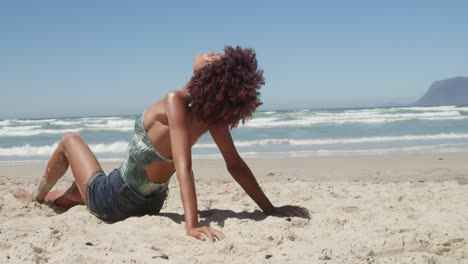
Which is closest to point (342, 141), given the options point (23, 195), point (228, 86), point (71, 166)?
point (23, 195)

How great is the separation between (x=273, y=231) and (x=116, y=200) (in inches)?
46.8

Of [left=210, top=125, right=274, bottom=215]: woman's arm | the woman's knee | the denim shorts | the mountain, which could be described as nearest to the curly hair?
[left=210, top=125, right=274, bottom=215]: woman's arm

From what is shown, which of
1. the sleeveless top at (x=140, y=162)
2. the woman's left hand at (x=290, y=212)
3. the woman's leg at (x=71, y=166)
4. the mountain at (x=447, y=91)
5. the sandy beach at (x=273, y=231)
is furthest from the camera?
the mountain at (x=447, y=91)

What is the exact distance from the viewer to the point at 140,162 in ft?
10.8

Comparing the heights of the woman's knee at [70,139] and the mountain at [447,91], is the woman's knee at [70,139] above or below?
below

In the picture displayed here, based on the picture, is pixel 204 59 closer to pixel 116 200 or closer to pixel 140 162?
pixel 140 162

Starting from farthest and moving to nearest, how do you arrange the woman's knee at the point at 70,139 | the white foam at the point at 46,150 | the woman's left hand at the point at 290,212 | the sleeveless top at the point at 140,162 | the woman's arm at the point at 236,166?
the white foam at the point at 46,150
the woman's knee at the point at 70,139
the woman's left hand at the point at 290,212
the woman's arm at the point at 236,166
the sleeveless top at the point at 140,162

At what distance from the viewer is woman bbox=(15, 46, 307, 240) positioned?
2865mm

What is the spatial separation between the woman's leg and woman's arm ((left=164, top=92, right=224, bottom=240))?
3.71 feet

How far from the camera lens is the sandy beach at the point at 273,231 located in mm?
2559

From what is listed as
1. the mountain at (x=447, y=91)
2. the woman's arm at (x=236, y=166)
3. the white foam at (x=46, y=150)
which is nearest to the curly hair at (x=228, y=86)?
the woman's arm at (x=236, y=166)

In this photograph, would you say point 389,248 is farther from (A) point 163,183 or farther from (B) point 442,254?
(A) point 163,183

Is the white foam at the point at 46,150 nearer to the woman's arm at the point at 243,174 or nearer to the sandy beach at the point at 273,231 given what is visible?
the sandy beach at the point at 273,231

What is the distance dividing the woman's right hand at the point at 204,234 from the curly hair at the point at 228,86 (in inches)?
26.6
